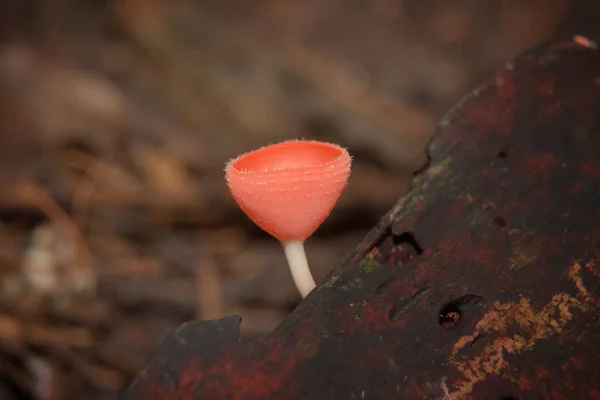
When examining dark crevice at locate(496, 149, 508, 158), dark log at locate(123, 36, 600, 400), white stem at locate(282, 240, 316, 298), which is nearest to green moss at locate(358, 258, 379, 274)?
dark log at locate(123, 36, 600, 400)

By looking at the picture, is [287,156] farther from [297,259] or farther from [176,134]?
[176,134]

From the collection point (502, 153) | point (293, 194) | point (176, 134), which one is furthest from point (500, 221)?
point (176, 134)

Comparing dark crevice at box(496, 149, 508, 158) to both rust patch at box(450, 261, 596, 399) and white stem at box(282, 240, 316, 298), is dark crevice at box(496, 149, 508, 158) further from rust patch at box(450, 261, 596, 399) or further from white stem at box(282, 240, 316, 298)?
white stem at box(282, 240, 316, 298)

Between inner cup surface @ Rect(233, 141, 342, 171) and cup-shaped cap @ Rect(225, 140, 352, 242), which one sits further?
inner cup surface @ Rect(233, 141, 342, 171)

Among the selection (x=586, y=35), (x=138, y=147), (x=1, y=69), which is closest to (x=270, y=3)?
(x=138, y=147)

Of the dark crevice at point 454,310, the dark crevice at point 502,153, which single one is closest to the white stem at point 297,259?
the dark crevice at point 454,310

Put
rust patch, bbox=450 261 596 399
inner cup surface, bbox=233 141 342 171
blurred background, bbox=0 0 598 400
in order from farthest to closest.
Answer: blurred background, bbox=0 0 598 400, inner cup surface, bbox=233 141 342 171, rust patch, bbox=450 261 596 399

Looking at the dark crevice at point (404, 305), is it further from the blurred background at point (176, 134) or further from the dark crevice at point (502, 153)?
the blurred background at point (176, 134)

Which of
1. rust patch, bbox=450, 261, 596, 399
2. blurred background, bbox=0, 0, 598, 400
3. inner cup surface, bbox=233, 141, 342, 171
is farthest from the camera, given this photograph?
blurred background, bbox=0, 0, 598, 400
